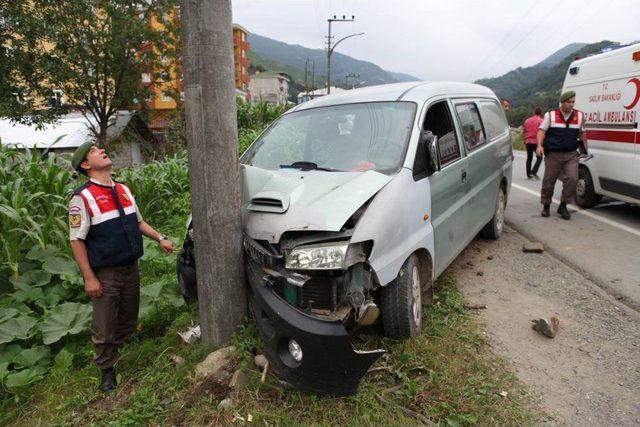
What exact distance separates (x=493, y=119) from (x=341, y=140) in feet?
9.95

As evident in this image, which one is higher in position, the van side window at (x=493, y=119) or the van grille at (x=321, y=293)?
the van side window at (x=493, y=119)

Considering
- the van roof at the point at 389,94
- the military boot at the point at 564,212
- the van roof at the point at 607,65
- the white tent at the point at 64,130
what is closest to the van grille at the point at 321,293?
the van roof at the point at 389,94

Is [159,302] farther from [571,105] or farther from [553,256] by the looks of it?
[571,105]

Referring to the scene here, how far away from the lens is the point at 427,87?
13.9 ft

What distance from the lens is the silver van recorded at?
260 cm

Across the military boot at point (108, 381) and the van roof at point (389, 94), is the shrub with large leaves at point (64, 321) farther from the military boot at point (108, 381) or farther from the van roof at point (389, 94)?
the van roof at point (389, 94)

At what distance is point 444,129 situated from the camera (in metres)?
4.32

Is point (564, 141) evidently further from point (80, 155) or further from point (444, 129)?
point (80, 155)

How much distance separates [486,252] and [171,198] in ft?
15.0

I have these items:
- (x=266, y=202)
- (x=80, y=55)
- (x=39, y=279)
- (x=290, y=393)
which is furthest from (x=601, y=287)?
(x=80, y=55)

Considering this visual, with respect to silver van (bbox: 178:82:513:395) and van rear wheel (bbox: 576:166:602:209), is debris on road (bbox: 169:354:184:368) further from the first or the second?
van rear wheel (bbox: 576:166:602:209)

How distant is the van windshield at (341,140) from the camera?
A: 3508 mm

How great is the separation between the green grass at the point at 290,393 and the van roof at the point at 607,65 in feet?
17.0

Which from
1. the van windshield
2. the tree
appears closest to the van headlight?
the van windshield
